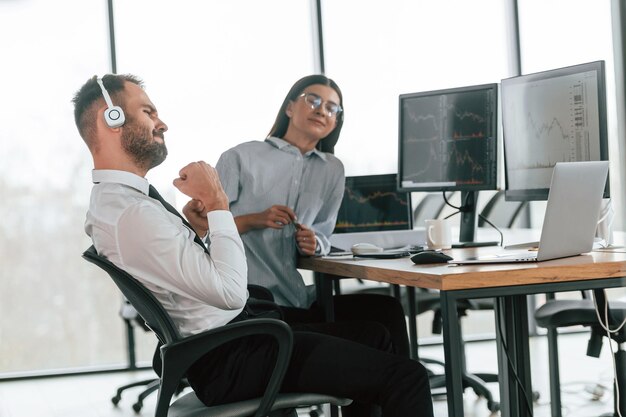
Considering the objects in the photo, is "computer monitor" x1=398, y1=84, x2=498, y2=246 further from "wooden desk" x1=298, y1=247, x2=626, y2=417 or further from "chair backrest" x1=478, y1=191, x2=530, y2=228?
"chair backrest" x1=478, y1=191, x2=530, y2=228

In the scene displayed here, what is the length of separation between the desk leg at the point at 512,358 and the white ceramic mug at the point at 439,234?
1.85ft

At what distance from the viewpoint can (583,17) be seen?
233 inches

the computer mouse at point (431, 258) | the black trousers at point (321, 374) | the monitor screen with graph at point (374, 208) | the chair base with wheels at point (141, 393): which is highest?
the monitor screen with graph at point (374, 208)

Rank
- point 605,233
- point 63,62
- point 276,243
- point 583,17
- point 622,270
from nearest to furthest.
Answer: point 622,270 → point 605,233 → point 276,243 → point 63,62 → point 583,17

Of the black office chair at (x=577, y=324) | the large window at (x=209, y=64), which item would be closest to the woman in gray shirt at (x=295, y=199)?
the black office chair at (x=577, y=324)

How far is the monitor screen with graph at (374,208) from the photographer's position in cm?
363

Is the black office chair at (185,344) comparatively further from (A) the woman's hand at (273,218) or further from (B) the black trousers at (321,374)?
(A) the woman's hand at (273,218)

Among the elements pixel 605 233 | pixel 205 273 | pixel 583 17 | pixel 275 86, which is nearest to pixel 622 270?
pixel 605 233

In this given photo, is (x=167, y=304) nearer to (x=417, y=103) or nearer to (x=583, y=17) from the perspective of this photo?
(x=417, y=103)

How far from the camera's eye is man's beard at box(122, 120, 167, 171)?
2.18 m

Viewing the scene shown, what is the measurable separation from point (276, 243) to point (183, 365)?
1228 mm

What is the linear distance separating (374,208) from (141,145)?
1.61 metres

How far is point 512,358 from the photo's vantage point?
243cm

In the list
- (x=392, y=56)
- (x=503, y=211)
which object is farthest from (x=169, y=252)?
(x=392, y=56)
